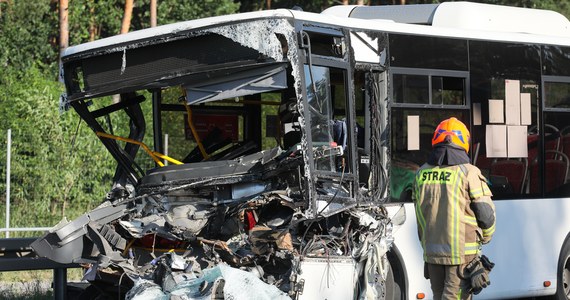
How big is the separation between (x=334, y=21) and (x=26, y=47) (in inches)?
984

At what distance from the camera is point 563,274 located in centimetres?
1313

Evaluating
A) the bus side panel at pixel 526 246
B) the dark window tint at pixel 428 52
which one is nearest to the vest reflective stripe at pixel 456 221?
the dark window tint at pixel 428 52

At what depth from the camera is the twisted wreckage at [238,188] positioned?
9398mm

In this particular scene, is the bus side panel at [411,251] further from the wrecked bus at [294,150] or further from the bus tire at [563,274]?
the bus tire at [563,274]

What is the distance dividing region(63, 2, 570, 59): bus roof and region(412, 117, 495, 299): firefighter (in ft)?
5.83

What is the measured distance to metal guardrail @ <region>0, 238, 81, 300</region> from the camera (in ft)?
36.6

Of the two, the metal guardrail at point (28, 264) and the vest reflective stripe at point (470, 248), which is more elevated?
the vest reflective stripe at point (470, 248)

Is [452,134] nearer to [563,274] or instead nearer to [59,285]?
[59,285]

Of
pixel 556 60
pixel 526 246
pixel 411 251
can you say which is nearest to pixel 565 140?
pixel 556 60

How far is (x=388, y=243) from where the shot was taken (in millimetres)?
10188

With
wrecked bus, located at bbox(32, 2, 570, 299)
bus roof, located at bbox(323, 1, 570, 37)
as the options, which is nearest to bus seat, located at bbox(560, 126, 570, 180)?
wrecked bus, located at bbox(32, 2, 570, 299)

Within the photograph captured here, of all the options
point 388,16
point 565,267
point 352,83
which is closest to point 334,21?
point 352,83

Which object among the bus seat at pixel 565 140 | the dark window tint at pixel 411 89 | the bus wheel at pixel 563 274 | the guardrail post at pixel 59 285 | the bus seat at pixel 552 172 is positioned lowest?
the bus wheel at pixel 563 274

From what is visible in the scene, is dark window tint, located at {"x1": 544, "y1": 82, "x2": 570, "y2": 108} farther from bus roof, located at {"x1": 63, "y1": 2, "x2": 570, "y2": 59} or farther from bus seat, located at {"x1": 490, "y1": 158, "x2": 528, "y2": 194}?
bus seat, located at {"x1": 490, "y1": 158, "x2": 528, "y2": 194}
